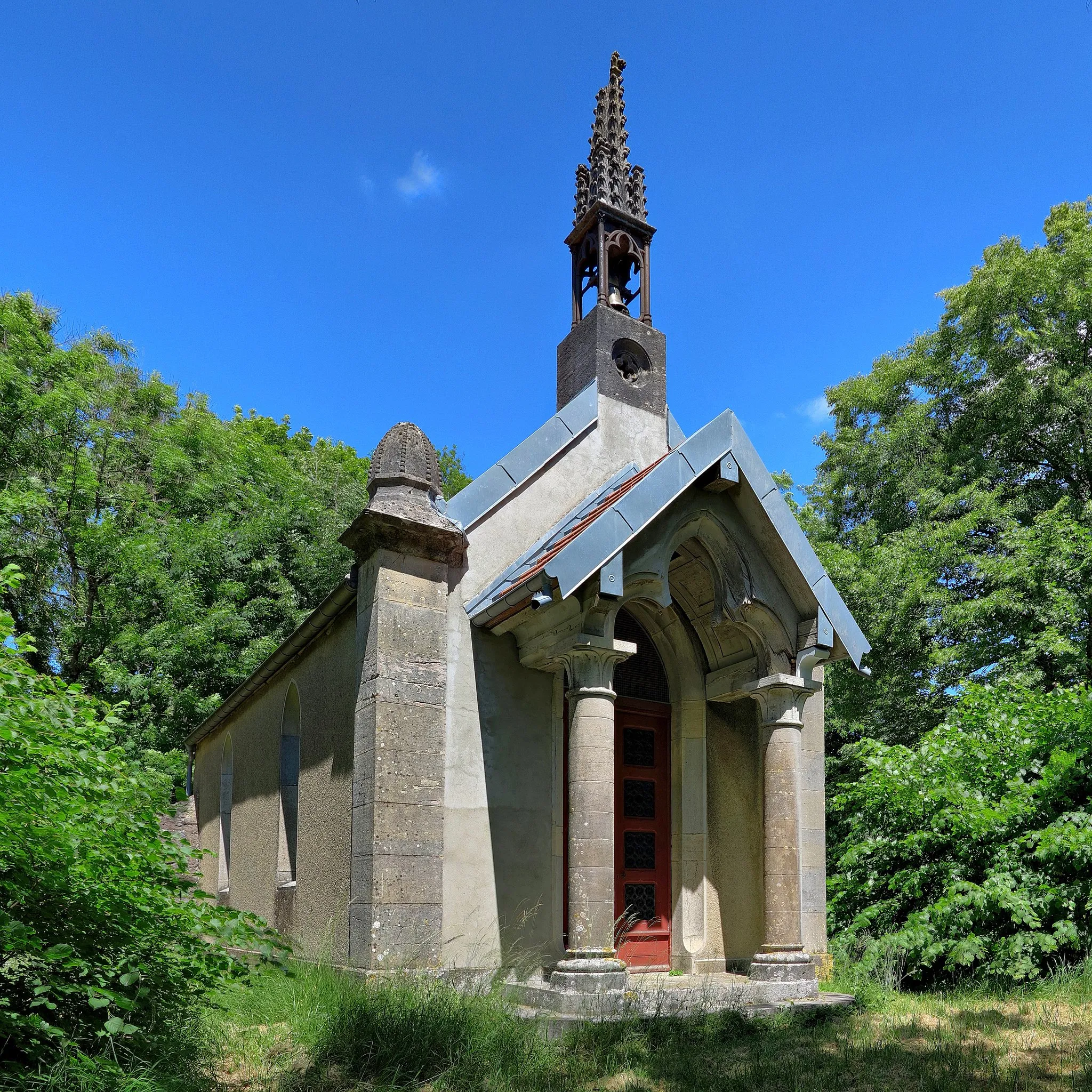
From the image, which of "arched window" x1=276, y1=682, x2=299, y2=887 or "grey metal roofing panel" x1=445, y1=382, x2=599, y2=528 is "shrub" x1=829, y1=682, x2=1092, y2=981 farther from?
"arched window" x1=276, y1=682, x2=299, y2=887

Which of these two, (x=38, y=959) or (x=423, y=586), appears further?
(x=423, y=586)

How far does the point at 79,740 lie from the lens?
531 cm

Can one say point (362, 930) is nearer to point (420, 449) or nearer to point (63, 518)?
point (420, 449)

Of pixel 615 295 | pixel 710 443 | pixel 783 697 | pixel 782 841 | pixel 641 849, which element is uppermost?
pixel 615 295

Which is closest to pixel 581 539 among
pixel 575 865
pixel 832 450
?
pixel 575 865

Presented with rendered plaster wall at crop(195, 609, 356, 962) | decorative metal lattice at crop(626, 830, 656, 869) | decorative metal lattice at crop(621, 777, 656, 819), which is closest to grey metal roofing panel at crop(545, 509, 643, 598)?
rendered plaster wall at crop(195, 609, 356, 962)

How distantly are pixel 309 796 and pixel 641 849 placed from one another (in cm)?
349

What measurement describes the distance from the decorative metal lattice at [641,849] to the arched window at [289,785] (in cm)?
404

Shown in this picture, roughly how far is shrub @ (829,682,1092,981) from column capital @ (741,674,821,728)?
243cm

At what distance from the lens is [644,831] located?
385 inches

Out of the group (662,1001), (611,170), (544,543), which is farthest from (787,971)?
(611,170)

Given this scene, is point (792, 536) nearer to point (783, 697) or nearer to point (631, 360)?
point (783, 697)

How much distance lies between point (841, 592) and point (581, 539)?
466 inches

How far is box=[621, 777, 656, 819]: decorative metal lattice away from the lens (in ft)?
32.0
